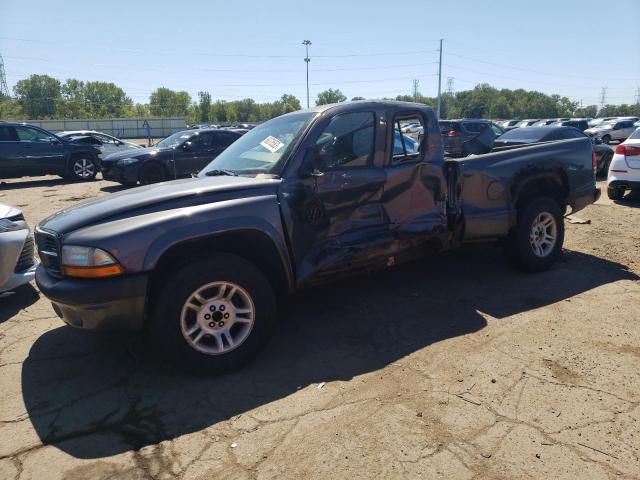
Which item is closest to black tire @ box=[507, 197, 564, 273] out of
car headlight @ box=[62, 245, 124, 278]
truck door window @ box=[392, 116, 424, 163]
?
truck door window @ box=[392, 116, 424, 163]

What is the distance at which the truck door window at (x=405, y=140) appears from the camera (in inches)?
163

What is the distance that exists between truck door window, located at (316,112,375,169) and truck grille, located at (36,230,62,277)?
2.03 meters

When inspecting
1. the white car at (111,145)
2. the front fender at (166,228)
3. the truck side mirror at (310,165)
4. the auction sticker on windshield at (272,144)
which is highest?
the white car at (111,145)

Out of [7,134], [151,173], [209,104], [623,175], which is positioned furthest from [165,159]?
[209,104]

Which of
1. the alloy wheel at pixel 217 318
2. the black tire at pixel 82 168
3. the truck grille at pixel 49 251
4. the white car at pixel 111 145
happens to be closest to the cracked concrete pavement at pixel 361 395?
the alloy wheel at pixel 217 318

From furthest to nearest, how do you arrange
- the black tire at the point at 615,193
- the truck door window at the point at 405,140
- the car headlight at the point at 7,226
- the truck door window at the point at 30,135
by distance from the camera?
the truck door window at the point at 30,135 < the black tire at the point at 615,193 < the car headlight at the point at 7,226 < the truck door window at the point at 405,140

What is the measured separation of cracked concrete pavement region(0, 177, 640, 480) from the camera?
2400 millimetres

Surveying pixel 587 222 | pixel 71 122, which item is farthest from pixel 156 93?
pixel 587 222

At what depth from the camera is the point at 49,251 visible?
10.5 feet

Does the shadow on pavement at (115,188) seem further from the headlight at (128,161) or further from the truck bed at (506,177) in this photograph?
the truck bed at (506,177)

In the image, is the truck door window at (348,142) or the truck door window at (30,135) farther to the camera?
the truck door window at (30,135)

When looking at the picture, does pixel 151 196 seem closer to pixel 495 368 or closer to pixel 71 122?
pixel 495 368

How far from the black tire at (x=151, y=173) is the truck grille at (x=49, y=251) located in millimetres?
8871

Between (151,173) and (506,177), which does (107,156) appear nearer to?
(151,173)
